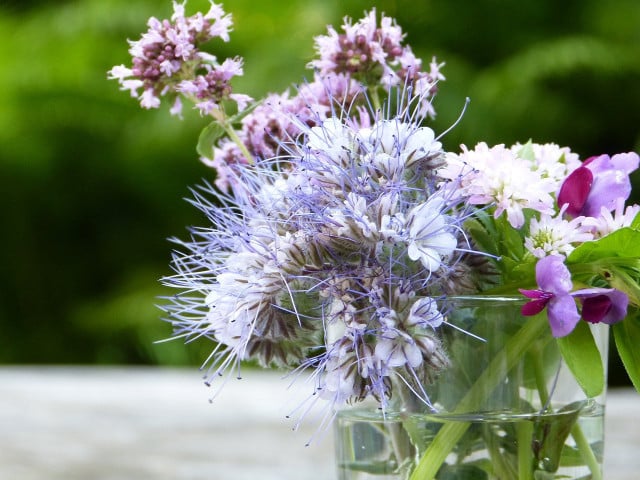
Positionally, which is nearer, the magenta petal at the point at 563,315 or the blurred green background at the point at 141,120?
the magenta petal at the point at 563,315

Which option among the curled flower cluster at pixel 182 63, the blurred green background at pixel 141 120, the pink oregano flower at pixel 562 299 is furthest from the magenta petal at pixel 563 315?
the blurred green background at pixel 141 120

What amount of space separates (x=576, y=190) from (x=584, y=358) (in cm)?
7

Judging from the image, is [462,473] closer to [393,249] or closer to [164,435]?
[393,249]

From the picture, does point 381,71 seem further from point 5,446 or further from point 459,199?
point 5,446

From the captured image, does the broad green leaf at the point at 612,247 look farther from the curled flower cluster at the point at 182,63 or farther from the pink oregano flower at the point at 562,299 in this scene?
the curled flower cluster at the point at 182,63

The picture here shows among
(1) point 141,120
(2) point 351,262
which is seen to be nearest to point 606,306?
(2) point 351,262

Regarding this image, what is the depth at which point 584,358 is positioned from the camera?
0.38m

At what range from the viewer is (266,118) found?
45cm

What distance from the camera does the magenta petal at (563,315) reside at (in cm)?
37

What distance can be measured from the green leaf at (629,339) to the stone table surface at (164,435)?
0.44 meters

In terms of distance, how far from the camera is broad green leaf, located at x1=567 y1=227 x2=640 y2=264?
0.37 metres

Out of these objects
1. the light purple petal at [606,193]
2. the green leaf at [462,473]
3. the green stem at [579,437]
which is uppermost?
the light purple petal at [606,193]

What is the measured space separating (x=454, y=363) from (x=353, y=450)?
75 millimetres

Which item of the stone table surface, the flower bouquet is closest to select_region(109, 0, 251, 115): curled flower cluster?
the flower bouquet
